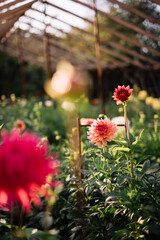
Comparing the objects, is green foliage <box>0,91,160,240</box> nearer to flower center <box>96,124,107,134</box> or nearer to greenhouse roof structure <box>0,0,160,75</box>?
flower center <box>96,124,107,134</box>

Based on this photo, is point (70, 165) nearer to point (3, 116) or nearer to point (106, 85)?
point (3, 116)

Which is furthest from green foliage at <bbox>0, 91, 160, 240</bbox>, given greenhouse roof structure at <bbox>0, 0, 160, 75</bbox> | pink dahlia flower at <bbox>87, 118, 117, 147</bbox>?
greenhouse roof structure at <bbox>0, 0, 160, 75</bbox>

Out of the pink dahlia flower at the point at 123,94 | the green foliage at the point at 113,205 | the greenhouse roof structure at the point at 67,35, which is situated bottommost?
the green foliage at the point at 113,205

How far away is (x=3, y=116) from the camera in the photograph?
369cm

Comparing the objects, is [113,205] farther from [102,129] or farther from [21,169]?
[21,169]

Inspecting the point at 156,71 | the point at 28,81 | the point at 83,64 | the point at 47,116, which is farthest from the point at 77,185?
the point at 28,81

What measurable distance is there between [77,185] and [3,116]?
2638mm

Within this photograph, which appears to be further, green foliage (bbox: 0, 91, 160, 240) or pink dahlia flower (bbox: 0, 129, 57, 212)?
green foliage (bbox: 0, 91, 160, 240)

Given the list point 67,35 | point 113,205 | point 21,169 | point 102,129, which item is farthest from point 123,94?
point 67,35

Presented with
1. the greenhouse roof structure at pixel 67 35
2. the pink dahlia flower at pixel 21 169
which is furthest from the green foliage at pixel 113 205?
the greenhouse roof structure at pixel 67 35

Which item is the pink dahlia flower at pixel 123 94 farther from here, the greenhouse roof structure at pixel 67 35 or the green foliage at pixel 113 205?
the greenhouse roof structure at pixel 67 35

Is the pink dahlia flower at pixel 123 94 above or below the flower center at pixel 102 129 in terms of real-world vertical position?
above

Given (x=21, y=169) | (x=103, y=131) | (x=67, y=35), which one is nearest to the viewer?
(x=21, y=169)

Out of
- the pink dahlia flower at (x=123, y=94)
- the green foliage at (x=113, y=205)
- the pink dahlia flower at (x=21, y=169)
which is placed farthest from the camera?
the pink dahlia flower at (x=123, y=94)
